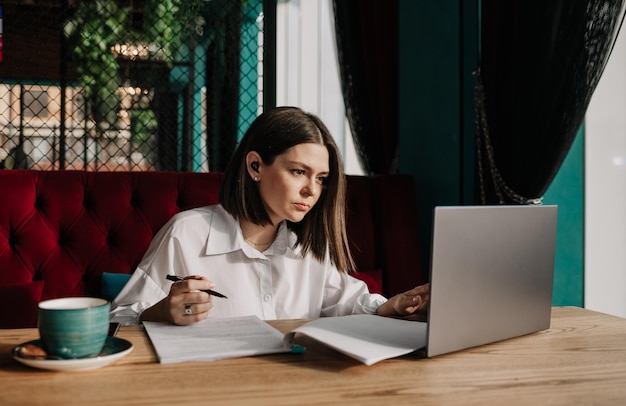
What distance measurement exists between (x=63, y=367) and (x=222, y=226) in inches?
31.9

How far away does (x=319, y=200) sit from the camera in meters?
1.60

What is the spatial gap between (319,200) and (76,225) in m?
0.79

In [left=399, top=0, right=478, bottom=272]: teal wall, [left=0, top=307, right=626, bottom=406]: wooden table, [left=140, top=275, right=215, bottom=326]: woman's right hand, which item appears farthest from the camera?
[left=399, top=0, right=478, bottom=272]: teal wall

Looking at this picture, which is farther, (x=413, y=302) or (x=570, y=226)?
(x=570, y=226)

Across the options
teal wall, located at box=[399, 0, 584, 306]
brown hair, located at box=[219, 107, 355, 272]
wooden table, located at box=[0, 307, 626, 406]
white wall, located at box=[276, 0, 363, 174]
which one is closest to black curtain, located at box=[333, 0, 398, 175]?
teal wall, located at box=[399, 0, 584, 306]

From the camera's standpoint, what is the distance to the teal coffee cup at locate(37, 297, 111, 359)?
2.50ft

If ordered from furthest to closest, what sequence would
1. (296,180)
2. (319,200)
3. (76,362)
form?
(319,200), (296,180), (76,362)

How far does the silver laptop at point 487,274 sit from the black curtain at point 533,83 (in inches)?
33.6

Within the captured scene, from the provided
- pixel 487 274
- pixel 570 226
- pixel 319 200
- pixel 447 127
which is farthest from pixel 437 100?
pixel 487 274

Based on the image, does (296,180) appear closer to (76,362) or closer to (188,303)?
(188,303)

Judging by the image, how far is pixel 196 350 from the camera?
876mm

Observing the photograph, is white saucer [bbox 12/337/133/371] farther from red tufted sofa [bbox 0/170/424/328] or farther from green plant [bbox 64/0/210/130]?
green plant [bbox 64/0/210/130]

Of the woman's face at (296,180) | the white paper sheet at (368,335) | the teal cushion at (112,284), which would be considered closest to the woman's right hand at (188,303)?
the white paper sheet at (368,335)

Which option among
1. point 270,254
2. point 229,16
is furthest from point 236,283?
point 229,16
